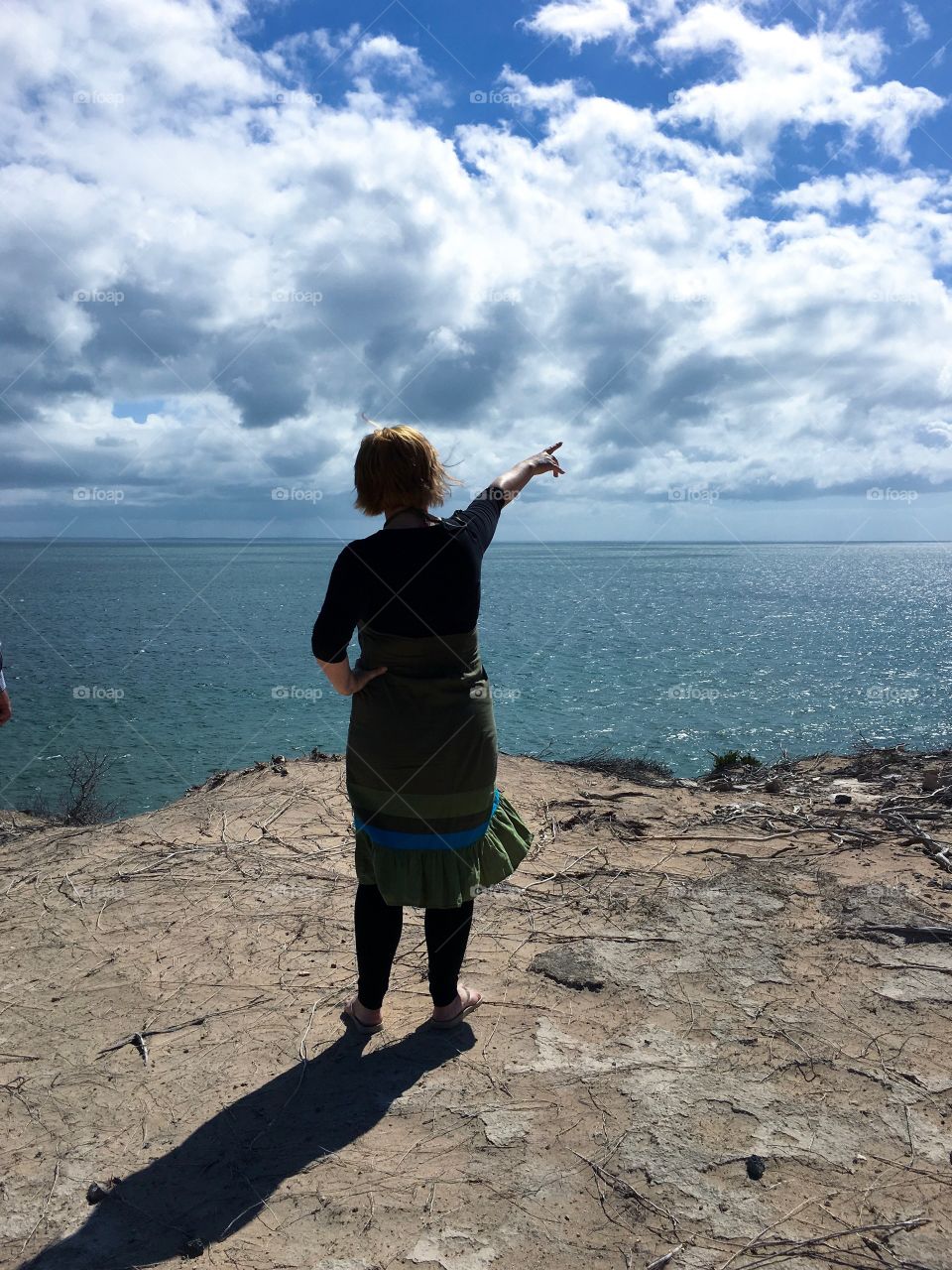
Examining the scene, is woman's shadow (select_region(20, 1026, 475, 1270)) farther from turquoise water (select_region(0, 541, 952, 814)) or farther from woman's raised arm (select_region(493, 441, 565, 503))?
woman's raised arm (select_region(493, 441, 565, 503))

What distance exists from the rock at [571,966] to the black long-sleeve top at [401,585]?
1952mm

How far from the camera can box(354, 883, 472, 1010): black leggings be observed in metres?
3.25

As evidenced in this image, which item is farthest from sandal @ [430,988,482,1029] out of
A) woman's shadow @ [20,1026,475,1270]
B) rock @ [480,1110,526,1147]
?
rock @ [480,1110,526,1147]

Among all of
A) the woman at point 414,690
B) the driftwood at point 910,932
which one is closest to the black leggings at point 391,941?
the woman at point 414,690

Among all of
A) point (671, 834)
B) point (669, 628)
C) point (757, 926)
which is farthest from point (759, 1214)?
point (669, 628)

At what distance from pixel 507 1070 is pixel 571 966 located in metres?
0.87

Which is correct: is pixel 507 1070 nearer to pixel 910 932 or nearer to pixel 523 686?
pixel 910 932

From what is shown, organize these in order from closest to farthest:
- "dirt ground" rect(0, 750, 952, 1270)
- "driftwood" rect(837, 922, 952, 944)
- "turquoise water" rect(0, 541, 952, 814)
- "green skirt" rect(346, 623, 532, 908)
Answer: "dirt ground" rect(0, 750, 952, 1270) → "green skirt" rect(346, 623, 532, 908) → "driftwood" rect(837, 922, 952, 944) → "turquoise water" rect(0, 541, 952, 814)

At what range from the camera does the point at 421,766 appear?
3045 mm

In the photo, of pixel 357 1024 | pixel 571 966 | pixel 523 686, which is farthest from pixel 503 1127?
pixel 523 686

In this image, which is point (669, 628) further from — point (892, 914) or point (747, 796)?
point (892, 914)

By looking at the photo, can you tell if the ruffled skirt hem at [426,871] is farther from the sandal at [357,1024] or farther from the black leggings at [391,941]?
the sandal at [357,1024]

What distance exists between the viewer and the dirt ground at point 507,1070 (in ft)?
8.15

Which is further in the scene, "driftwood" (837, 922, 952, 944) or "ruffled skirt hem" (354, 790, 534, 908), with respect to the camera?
"driftwood" (837, 922, 952, 944)
